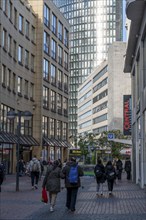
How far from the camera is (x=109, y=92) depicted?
108m

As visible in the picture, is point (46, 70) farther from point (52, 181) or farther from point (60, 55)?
point (52, 181)

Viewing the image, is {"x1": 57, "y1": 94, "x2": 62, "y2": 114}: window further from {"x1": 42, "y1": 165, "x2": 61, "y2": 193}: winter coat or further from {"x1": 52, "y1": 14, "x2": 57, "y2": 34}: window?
{"x1": 42, "y1": 165, "x2": 61, "y2": 193}: winter coat

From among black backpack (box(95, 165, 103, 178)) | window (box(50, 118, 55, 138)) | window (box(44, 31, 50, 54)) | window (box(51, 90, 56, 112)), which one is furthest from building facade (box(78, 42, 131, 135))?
black backpack (box(95, 165, 103, 178))

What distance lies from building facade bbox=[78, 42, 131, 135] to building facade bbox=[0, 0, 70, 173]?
37.4 meters

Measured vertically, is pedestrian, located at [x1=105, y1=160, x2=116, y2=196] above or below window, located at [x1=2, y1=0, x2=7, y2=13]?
below

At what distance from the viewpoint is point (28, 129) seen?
50.2 m

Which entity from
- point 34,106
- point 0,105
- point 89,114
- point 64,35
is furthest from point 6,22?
point 89,114

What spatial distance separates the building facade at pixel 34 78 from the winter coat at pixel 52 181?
25137 millimetres

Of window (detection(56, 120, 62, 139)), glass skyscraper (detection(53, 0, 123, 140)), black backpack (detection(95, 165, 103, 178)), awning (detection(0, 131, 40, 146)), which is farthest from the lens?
glass skyscraper (detection(53, 0, 123, 140))

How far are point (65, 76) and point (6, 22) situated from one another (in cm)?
2621

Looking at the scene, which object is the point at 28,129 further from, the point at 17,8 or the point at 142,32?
the point at 142,32

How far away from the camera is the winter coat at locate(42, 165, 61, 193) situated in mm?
13148

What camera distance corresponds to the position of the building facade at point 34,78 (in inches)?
1634

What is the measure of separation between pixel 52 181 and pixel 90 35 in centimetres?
16517
